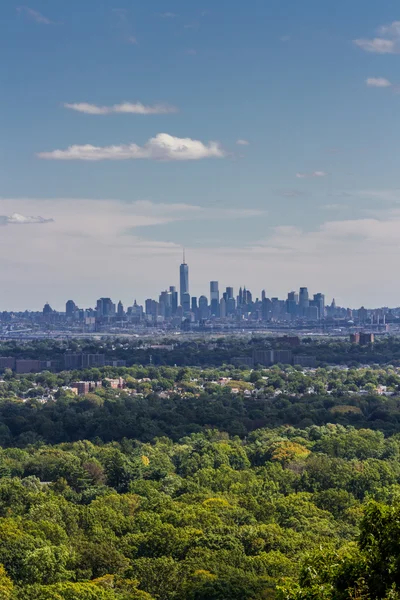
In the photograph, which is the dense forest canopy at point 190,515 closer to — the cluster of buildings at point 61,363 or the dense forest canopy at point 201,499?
the dense forest canopy at point 201,499

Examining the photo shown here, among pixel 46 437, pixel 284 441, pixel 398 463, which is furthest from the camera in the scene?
pixel 46 437

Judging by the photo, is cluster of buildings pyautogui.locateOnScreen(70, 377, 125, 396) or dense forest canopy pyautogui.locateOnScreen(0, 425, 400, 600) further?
cluster of buildings pyautogui.locateOnScreen(70, 377, 125, 396)

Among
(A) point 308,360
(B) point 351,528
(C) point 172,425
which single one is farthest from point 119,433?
(A) point 308,360

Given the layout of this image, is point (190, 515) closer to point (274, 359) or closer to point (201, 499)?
point (201, 499)

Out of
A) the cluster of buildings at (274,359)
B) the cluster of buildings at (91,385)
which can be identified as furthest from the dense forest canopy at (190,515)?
the cluster of buildings at (274,359)

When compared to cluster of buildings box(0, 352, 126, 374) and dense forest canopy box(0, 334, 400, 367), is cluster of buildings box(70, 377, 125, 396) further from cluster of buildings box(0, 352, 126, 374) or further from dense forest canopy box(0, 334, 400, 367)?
dense forest canopy box(0, 334, 400, 367)

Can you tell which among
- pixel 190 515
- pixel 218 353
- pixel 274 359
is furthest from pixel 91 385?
pixel 190 515

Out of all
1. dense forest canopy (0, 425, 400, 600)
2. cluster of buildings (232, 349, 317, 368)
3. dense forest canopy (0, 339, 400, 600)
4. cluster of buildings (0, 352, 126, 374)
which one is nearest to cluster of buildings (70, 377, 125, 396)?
dense forest canopy (0, 339, 400, 600)

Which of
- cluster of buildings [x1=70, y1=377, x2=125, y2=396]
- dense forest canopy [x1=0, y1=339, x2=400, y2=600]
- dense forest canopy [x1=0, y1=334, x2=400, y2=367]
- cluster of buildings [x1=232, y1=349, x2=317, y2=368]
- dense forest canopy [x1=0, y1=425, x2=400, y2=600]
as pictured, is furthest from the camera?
dense forest canopy [x1=0, y1=334, x2=400, y2=367]

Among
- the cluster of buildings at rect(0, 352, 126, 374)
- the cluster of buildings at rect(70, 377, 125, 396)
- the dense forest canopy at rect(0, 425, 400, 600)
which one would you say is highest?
the cluster of buildings at rect(0, 352, 126, 374)

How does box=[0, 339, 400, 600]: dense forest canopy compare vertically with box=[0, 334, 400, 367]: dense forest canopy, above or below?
below

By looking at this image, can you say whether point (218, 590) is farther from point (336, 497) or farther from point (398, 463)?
point (398, 463)
